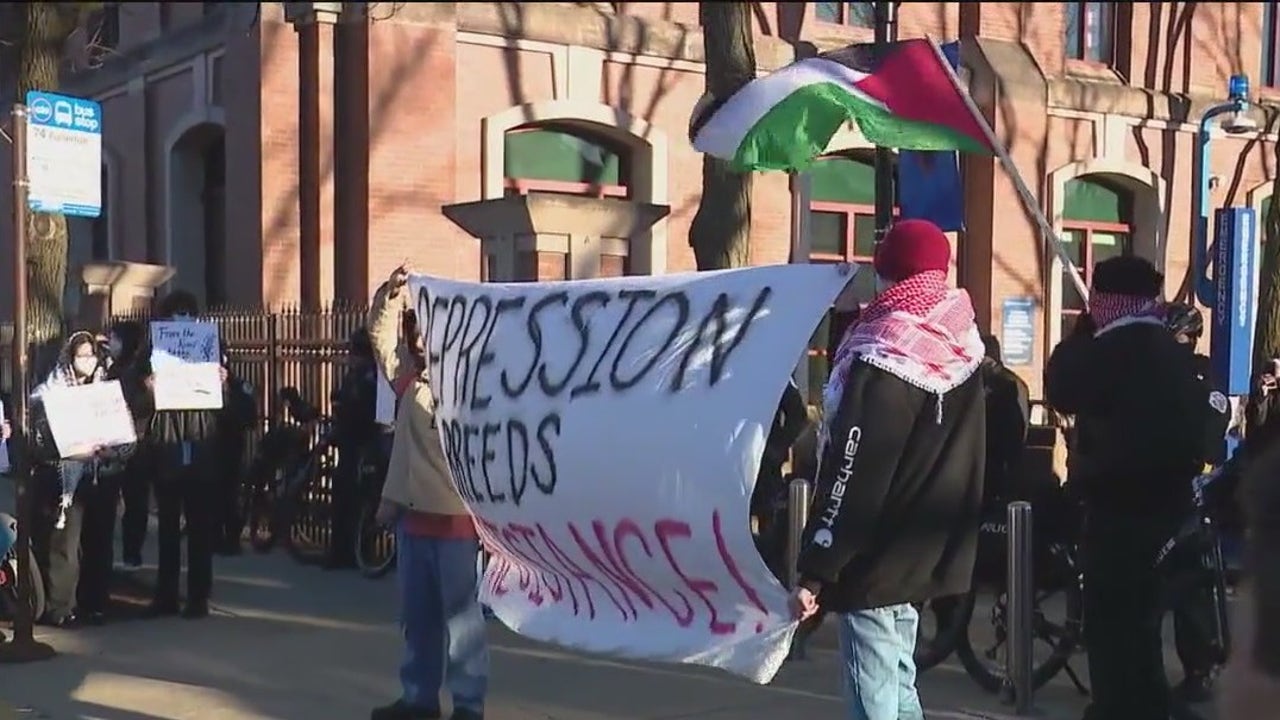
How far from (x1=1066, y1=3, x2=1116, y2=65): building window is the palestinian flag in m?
13.8

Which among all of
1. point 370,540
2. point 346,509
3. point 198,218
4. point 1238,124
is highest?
point 1238,124

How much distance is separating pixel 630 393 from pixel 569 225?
6.03 metres

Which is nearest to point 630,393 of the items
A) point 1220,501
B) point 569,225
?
point 1220,501

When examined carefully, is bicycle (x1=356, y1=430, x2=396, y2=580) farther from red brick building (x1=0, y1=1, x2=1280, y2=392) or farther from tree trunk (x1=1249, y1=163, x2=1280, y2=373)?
tree trunk (x1=1249, y1=163, x2=1280, y2=373)

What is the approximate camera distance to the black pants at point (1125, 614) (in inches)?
205

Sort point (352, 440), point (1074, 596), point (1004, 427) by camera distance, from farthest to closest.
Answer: point (352, 440), point (1004, 427), point (1074, 596)

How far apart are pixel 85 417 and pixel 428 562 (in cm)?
324

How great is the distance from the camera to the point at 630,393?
4863 millimetres

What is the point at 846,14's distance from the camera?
18109 mm

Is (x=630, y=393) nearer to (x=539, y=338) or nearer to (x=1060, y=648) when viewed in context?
(x=539, y=338)

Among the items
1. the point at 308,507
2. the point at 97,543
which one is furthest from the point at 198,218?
the point at 97,543

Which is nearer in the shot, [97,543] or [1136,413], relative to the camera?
[1136,413]

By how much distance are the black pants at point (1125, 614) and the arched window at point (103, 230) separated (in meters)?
15.8

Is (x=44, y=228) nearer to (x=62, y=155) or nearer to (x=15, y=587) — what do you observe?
(x=62, y=155)
